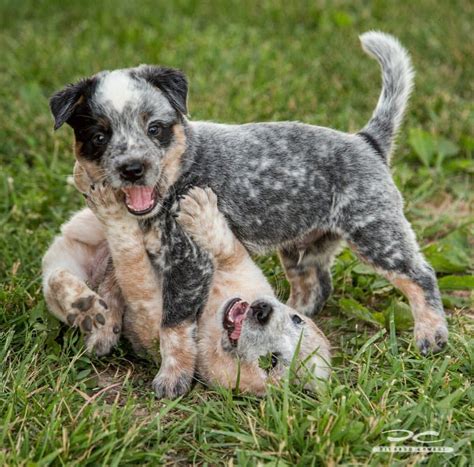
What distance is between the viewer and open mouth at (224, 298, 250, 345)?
4520 millimetres

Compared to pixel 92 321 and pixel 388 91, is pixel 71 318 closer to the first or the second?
pixel 92 321

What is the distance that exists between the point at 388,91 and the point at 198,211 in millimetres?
1590

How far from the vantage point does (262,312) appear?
14.4 ft

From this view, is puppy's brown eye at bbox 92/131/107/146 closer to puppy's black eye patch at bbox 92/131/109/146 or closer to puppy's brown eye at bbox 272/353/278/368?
puppy's black eye patch at bbox 92/131/109/146

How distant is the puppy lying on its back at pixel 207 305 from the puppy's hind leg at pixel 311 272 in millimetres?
445

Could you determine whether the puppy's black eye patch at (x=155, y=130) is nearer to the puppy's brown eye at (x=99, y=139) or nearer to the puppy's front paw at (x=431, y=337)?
the puppy's brown eye at (x=99, y=139)

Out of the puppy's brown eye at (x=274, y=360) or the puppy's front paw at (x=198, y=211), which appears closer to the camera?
the puppy's brown eye at (x=274, y=360)

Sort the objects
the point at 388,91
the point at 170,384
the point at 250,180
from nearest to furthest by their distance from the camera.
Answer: the point at 170,384, the point at 250,180, the point at 388,91

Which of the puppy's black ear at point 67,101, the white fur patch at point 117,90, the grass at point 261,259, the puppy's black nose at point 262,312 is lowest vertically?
the grass at point 261,259

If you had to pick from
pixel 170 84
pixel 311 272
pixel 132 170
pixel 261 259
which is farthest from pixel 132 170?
pixel 261 259

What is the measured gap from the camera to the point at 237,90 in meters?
8.02

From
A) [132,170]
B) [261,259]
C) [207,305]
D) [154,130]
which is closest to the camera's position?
[132,170]

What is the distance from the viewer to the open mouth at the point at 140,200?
4.44 meters

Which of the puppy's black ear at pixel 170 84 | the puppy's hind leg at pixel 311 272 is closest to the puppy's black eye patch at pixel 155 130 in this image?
the puppy's black ear at pixel 170 84
